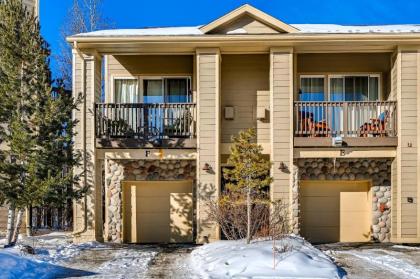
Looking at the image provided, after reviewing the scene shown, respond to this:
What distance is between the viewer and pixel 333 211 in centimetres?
1341

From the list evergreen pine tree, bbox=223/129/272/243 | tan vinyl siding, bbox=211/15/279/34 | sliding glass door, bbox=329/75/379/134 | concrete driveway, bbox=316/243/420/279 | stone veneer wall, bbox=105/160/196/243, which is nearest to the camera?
concrete driveway, bbox=316/243/420/279

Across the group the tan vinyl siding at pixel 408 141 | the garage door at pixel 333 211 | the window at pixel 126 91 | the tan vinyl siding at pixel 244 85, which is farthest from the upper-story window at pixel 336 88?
the window at pixel 126 91

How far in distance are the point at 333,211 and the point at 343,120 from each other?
2821 mm

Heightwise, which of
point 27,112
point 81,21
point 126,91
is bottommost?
point 27,112

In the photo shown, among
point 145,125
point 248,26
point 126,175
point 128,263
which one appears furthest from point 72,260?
point 248,26

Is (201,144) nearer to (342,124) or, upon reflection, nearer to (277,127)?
(277,127)

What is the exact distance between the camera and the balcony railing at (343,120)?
490 inches

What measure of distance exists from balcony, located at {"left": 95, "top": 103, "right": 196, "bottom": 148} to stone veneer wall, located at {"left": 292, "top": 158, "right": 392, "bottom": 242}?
3314 millimetres

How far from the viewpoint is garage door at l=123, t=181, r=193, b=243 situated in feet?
44.2

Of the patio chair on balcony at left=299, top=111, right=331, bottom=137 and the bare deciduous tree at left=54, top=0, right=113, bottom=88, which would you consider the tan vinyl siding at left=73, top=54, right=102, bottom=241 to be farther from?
the bare deciduous tree at left=54, top=0, right=113, bottom=88

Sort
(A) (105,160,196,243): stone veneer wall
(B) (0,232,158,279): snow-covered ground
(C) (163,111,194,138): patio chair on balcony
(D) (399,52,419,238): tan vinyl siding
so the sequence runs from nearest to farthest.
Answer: (B) (0,232,158,279): snow-covered ground < (D) (399,52,419,238): tan vinyl siding < (C) (163,111,194,138): patio chair on balcony < (A) (105,160,196,243): stone veneer wall

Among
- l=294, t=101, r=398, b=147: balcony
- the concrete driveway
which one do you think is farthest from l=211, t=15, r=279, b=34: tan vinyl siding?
the concrete driveway

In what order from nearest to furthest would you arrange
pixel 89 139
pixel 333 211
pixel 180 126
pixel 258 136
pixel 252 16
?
1. pixel 89 139
2. pixel 180 126
3. pixel 252 16
4. pixel 258 136
5. pixel 333 211

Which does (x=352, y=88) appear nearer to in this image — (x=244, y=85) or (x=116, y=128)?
(x=244, y=85)
